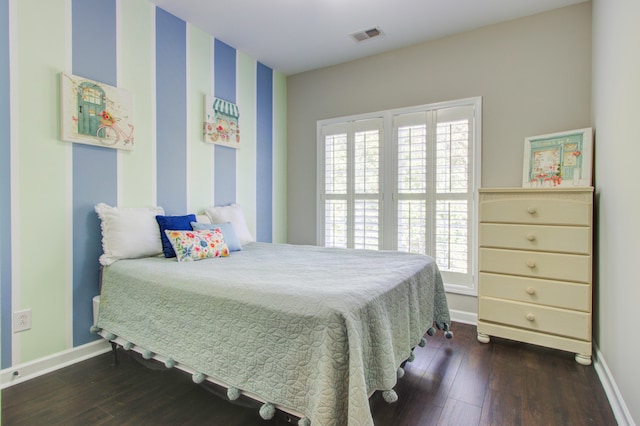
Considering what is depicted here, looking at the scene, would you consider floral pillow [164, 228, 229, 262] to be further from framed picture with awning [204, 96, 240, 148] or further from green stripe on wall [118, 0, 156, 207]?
framed picture with awning [204, 96, 240, 148]

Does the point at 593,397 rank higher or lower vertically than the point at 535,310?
lower

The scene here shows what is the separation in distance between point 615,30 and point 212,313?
8.64 feet

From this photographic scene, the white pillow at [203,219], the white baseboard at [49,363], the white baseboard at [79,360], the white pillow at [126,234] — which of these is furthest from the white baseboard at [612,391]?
the white baseboard at [49,363]

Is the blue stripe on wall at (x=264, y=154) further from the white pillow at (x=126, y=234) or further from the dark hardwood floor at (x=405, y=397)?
the dark hardwood floor at (x=405, y=397)

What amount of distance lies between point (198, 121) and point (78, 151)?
1012 millimetres

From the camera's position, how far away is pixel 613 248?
6.08 feet

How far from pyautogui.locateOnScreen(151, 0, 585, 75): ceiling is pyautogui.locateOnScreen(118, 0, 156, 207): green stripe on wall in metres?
0.23

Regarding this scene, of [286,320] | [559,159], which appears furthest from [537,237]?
[286,320]

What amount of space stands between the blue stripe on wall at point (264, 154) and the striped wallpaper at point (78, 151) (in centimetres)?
51

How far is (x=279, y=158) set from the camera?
3.93 m

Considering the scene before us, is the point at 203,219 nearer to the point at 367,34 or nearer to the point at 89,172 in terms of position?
the point at 89,172

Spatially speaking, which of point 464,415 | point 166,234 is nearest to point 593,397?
point 464,415

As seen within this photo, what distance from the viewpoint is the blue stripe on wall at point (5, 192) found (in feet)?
6.04

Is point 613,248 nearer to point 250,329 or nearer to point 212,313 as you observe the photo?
point 250,329
